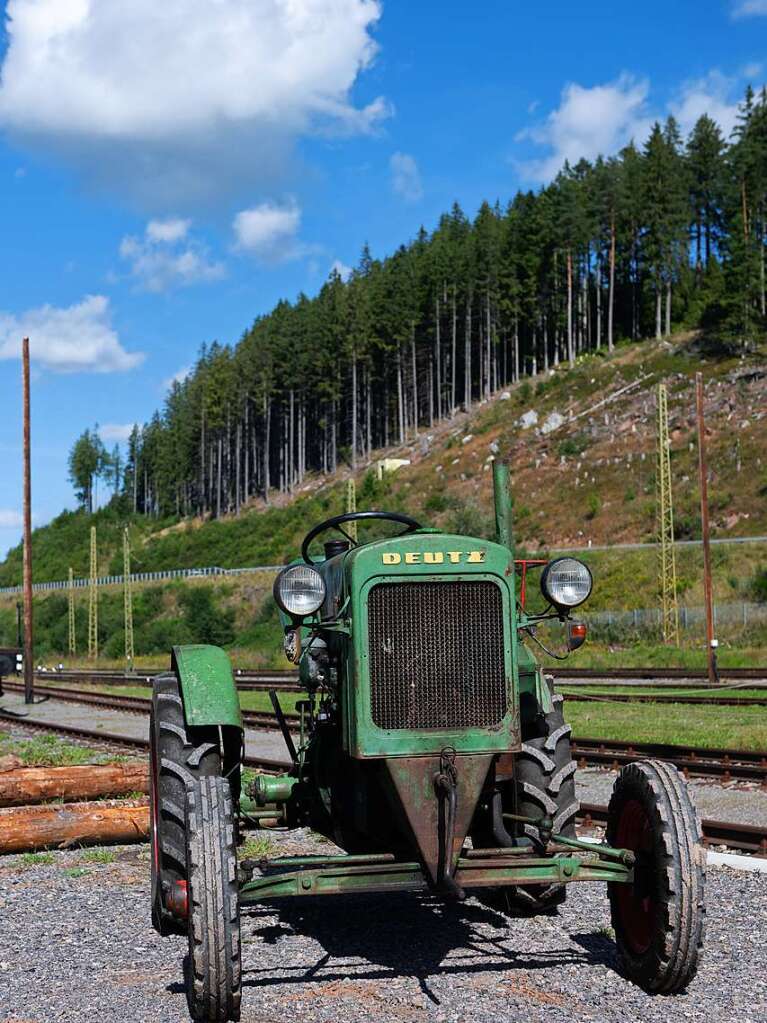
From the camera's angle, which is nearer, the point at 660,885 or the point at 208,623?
the point at 660,885

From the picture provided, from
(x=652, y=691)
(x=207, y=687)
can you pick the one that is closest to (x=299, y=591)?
(x=207, y=687)

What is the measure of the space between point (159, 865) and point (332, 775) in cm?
116

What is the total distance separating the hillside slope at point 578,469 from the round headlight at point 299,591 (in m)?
43.3

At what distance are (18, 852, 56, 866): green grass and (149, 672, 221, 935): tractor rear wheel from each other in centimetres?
373

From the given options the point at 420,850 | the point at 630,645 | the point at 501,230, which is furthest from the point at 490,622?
the point at 501,230

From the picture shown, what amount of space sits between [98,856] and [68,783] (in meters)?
2.04

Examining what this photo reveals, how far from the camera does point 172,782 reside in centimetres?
636

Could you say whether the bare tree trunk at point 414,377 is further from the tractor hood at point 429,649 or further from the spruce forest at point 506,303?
the tractor hood at point 429,649

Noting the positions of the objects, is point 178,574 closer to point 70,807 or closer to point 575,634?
point 70,807

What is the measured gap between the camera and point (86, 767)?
12.3 metres

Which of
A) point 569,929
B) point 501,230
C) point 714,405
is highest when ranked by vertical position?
point 501,230

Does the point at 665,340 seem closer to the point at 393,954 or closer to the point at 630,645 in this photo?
the point at 630,645

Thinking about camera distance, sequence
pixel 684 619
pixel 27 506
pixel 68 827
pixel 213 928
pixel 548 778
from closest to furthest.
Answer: pixel 213 928
pixel 548 778
pixel 68 827
pixel 27 506
pixel 684 619

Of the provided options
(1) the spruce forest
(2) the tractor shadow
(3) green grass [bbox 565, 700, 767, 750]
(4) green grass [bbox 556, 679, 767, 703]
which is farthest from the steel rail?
(1) the spruce forest
